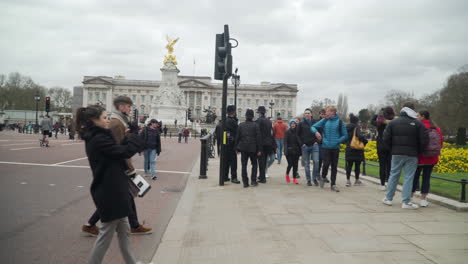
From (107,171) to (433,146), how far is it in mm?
5817

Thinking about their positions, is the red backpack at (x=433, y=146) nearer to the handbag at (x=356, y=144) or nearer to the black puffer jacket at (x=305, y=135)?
the handbag at (x=356, y=144)

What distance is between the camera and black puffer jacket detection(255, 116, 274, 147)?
9.12 meters

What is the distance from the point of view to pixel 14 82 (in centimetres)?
8806

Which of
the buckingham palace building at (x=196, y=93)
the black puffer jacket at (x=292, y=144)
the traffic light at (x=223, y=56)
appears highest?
the buckingham palace building at (x=196, y=93)

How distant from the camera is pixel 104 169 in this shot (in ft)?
10.0

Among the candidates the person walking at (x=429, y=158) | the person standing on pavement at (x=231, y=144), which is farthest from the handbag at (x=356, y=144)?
the person standing on pavement at (x=231, y=144)

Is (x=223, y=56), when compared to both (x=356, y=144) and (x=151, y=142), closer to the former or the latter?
(x=151, y=142)

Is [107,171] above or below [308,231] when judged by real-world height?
above

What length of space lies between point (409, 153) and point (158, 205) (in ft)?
15.6

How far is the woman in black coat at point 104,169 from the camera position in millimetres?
3035

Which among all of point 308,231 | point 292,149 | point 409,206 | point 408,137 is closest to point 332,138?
point 292,149

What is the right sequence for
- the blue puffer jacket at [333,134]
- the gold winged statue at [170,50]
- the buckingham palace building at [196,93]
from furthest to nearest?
1. the buckingham palace building at [196,93]
2. the gold winged statue at [170,50]
3. the blue puffer jacket at [333,134]

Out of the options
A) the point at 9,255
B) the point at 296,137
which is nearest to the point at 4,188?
the point at 9,255

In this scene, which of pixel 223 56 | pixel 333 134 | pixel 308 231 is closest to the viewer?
pixel 308 231
